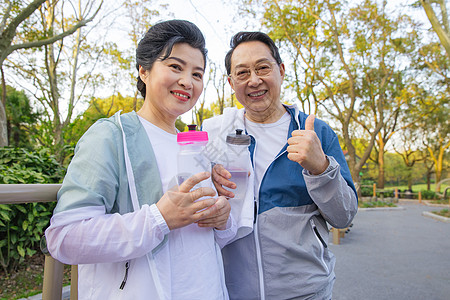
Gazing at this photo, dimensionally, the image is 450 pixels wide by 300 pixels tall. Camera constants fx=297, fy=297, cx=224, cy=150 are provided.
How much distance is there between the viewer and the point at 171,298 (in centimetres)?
103

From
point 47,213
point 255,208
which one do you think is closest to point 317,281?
point 255,208

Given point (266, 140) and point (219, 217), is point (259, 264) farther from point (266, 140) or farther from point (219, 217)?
point (266, 140)

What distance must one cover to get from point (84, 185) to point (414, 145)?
107ft

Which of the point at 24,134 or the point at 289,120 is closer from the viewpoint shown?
the point at 289,120

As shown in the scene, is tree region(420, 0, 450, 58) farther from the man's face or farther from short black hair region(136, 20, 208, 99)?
short black hair region(136, 20, 208, 99)

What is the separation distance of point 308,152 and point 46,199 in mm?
1144

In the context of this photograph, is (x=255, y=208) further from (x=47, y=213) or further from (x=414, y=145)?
(x=414, y=145)

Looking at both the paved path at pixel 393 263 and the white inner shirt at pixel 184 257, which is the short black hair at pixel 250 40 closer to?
the white inner shirt at pixel 184 257

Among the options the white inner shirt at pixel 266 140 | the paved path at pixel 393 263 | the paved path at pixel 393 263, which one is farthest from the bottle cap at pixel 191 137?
the paved path at pixel 393 263

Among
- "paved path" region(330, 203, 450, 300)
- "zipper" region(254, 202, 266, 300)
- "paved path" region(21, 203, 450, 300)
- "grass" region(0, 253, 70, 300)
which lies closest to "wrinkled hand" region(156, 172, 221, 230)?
"zipper" region(254, 202, 266, 300)

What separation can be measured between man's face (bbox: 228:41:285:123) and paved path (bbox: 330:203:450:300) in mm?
3872

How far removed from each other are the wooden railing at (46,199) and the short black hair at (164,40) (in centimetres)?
66

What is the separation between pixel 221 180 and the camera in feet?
4.19

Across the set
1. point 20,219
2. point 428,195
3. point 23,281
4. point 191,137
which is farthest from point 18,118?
point 428,195
